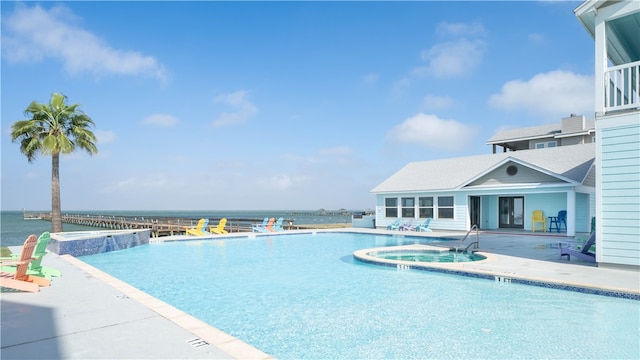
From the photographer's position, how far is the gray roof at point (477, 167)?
18469 mm

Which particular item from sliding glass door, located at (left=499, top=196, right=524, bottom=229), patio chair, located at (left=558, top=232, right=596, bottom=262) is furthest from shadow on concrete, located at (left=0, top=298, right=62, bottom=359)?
sliding glass door, located at (left=499, top=196, right=524, bottom=229)

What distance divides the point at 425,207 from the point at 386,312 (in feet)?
57.0

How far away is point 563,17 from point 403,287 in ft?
41.7

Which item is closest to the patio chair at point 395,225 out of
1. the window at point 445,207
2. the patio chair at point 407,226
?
the patio chair at point 407,226

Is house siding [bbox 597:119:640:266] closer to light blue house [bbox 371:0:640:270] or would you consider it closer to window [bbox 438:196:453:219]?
light blue house [bbox 371:0:640:270]

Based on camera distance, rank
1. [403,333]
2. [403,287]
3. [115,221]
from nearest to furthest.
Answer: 1. [403,333]
2. [403,287]
3. [115,221]

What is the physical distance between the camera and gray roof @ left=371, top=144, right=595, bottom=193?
60.6 feet

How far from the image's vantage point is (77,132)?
18922 mm

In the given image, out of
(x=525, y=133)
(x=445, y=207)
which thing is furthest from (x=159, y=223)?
(x=525, y=133)

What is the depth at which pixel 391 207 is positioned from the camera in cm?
2494

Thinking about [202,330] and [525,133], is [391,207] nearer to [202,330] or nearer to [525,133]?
[525,133]

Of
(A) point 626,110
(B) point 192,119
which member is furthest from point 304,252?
(B) point 192,119

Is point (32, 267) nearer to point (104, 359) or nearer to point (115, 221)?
point (104, 359)

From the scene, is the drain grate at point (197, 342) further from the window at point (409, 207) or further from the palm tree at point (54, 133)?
the window at point (409, 207)
